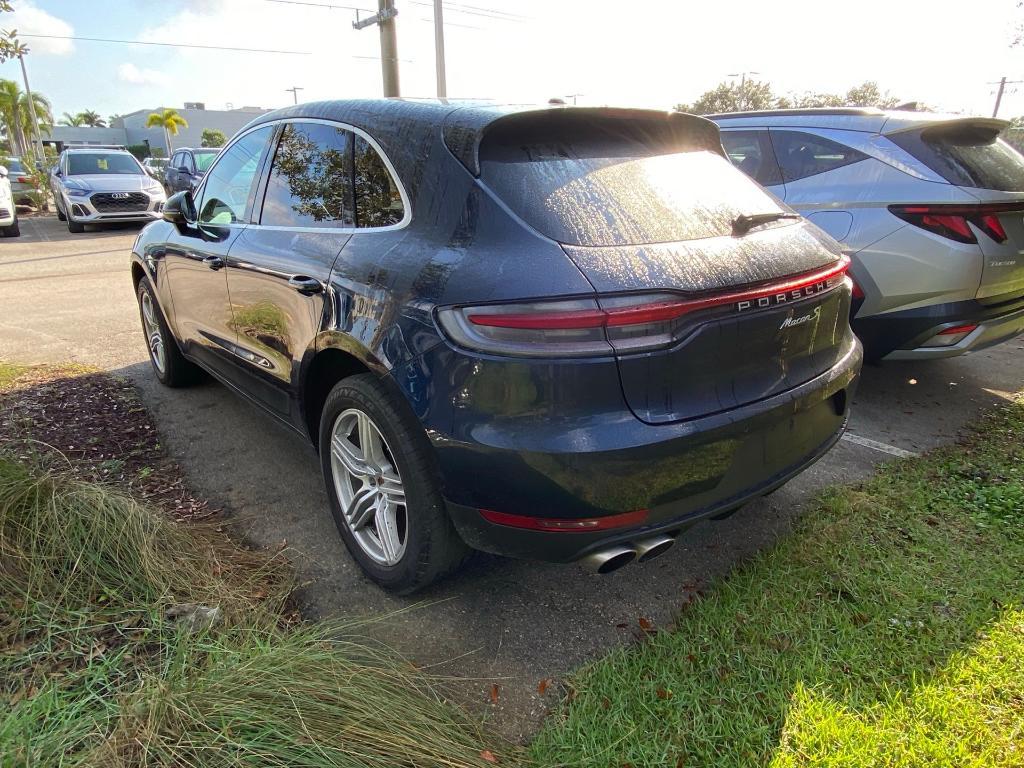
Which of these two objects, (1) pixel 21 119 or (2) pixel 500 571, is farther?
(1) pixel 21 119

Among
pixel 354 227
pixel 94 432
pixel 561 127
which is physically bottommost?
pixel 94 432

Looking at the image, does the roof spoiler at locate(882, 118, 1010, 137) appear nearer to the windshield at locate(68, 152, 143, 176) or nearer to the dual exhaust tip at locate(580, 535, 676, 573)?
the dual exhaust tip at locate(580, 535, 676, 573)

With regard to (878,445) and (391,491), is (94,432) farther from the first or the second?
(878,445)

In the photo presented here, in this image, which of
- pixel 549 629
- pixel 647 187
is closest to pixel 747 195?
pixel 647 187

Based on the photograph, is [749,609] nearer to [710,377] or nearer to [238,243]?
[710,377]

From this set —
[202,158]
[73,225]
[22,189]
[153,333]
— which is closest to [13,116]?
[22,189]

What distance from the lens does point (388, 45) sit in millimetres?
15039

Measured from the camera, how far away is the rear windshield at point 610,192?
1981 millimetres

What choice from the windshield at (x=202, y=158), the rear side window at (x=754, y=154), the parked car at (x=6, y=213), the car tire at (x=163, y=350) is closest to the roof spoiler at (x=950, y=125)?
the rear side window at (x=754, y=154)

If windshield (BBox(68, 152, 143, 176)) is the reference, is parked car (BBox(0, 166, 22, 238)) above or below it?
below

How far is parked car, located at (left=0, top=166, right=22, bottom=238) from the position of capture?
1319cm

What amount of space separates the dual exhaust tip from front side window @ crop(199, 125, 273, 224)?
248cm

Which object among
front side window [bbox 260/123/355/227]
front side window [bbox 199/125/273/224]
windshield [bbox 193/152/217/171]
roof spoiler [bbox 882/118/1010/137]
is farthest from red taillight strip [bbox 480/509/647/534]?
windshield [bbox 193/152/217/171]

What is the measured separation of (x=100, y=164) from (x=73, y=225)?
1.58m
